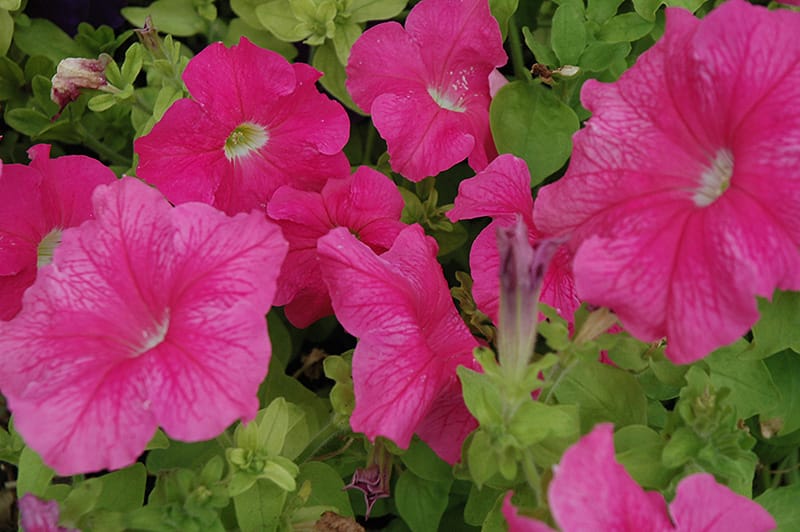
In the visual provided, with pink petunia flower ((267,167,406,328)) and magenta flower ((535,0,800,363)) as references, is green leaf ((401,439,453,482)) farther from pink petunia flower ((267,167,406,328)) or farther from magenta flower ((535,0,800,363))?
magenta flower ((535,0,800,363))

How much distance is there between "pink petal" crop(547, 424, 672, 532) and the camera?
0.68m

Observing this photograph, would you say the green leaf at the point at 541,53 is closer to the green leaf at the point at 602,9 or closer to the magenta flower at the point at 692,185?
the green leaf at the point at 602,9

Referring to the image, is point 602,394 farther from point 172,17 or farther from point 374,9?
point 172,17

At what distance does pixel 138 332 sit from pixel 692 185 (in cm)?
58

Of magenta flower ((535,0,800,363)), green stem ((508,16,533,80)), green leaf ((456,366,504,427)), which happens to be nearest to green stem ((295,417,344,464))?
green leaf ((456,366,504,427))

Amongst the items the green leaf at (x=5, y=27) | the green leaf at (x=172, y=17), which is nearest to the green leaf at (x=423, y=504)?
the green leaf at (x=172, y=17)

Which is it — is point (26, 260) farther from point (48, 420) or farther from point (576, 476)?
point (576, 476)

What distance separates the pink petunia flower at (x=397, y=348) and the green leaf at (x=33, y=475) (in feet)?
1.08

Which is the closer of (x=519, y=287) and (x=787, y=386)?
(x=519, y=287)

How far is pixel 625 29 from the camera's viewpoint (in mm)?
1100

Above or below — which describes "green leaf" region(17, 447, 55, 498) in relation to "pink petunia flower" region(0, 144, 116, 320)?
below

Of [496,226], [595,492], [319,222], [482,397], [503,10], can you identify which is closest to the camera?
[595,492]

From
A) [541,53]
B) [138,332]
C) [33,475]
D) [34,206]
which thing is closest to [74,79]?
[34,206]

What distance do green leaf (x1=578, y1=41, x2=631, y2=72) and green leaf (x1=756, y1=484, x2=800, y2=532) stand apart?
0.55m
